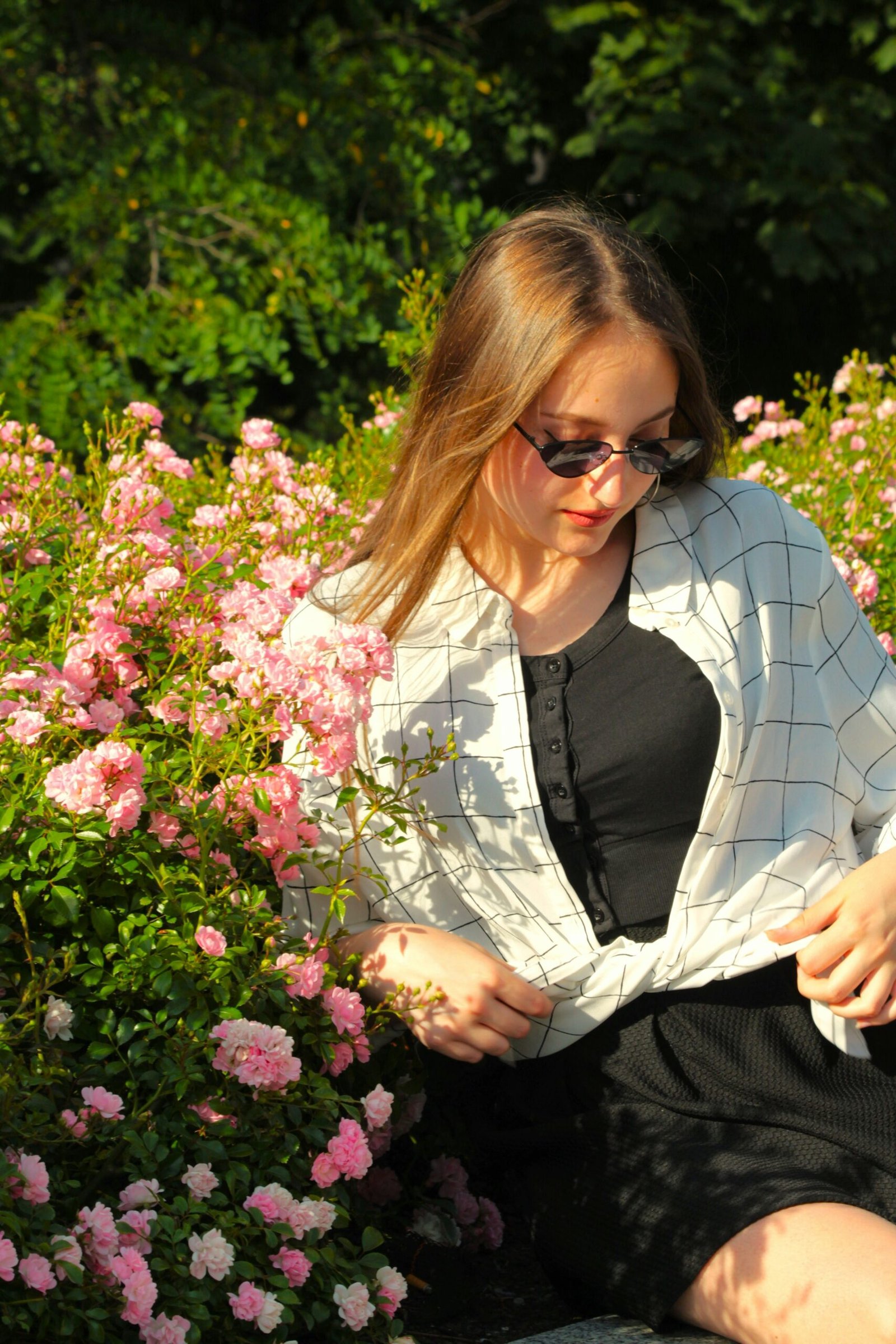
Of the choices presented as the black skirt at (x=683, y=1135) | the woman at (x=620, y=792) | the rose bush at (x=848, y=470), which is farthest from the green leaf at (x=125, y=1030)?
the rose bush at (x=848, y=470)

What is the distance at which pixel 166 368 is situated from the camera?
18.5 ft

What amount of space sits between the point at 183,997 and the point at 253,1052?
12 cm

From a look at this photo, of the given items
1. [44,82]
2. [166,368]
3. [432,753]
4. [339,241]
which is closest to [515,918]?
[432,753]

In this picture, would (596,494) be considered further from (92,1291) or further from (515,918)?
(92,1291)

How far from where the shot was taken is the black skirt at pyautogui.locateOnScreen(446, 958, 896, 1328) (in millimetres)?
1813

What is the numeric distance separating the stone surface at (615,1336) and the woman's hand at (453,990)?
0.37 m

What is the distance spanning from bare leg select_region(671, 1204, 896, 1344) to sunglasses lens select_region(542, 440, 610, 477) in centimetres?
100

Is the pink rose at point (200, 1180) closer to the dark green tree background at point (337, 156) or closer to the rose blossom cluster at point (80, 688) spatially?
the rose blossom cluster at point (80, 688)

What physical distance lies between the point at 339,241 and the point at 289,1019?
480 centimetres

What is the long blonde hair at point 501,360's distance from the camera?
2.00 m

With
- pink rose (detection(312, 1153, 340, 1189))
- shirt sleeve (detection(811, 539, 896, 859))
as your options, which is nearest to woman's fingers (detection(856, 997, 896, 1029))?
shirt sleeve (detection(811, 539, 896, 859))

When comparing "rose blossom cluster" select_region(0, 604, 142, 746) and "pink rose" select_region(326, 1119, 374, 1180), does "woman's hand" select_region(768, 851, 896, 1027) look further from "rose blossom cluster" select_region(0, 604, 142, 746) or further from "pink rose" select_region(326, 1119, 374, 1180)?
"rose blossom cluster" select_region(0, 604, 142, 746)

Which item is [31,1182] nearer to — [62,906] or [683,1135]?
[62,906]

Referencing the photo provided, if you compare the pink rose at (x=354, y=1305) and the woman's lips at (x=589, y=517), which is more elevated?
the woman's lips at (x=589, y=517)
